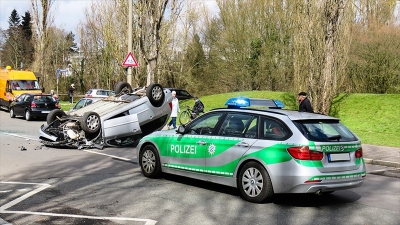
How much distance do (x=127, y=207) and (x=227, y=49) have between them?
28169 millimetres

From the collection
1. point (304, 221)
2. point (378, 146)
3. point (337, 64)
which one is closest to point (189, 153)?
point (304, 221)

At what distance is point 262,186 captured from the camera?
6641 millimetres

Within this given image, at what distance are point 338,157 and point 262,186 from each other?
1.21 m

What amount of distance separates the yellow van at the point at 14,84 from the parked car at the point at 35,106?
539cm

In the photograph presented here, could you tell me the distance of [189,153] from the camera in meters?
7.82

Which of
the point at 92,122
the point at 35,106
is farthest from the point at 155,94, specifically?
the point at 35,106

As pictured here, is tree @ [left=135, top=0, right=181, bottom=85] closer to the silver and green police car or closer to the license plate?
the silver and green police car

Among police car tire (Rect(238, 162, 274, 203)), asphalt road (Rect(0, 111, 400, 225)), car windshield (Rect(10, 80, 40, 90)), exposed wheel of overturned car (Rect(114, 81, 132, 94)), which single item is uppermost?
car windshield (Rect(10, 80, 40, 90))

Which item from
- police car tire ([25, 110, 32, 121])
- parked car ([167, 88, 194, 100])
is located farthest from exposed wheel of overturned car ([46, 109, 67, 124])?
parked car ([167, 88, 194, 100])

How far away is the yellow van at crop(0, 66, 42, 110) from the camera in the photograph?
30531 millimetres

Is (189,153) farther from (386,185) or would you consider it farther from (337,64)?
(337,64)

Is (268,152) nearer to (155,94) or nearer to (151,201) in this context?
(151,201)

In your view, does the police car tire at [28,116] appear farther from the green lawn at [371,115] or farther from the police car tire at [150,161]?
the police car tire at [150,161]

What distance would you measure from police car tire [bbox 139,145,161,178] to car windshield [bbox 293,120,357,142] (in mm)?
3050
